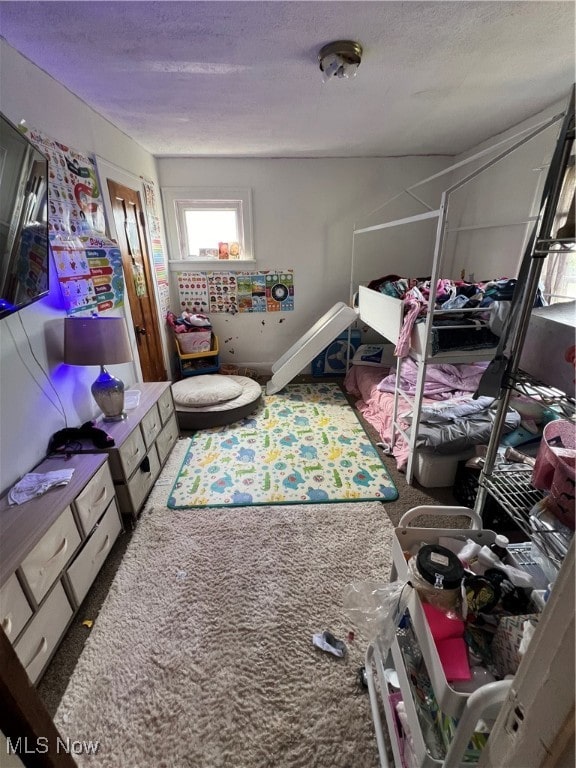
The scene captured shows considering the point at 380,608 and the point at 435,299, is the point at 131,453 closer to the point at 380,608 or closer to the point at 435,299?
the point at 380,608

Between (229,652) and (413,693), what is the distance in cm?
82

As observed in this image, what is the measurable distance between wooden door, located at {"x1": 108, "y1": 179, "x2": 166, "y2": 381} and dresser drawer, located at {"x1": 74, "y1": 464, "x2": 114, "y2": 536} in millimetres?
1451

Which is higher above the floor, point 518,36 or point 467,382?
point 518,36

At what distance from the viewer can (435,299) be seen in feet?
6.09

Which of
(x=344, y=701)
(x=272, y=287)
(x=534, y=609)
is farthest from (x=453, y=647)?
(x=272, y=287)

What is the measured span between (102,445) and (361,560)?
1.47m

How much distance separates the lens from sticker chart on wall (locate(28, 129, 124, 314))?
1840 mm

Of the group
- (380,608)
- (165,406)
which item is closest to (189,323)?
(165,406)

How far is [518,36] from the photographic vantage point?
60.3 inches

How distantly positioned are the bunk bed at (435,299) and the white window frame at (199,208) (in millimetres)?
1254

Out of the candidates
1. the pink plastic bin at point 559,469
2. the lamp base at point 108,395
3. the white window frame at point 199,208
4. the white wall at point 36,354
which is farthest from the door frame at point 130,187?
the pink plastic bin at point 559,469

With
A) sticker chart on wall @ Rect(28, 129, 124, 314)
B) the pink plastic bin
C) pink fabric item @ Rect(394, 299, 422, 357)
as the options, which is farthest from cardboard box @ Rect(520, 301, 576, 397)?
sticker chart on wall @ Rect(28, 129, 124, 314)

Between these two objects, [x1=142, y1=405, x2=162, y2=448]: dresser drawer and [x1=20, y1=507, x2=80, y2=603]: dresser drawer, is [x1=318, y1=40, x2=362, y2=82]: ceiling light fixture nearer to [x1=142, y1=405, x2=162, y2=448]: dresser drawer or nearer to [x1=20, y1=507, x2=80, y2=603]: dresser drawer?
[x1=142, y1=405, x2=162, y2=448]: dresser drawer

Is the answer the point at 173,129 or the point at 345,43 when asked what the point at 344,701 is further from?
the point at 173,129
